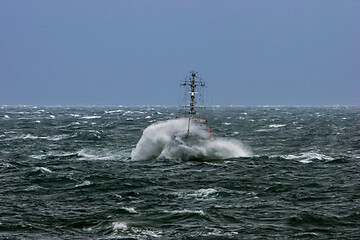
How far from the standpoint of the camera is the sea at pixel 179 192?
62.8 ft

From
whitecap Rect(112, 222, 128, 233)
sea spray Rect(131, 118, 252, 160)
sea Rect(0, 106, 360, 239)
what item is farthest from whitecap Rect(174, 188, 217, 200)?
sea spray Rect(131, 118, 252, 160)

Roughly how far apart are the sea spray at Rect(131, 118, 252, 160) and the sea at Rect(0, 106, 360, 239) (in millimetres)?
112

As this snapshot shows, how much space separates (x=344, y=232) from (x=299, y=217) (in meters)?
2.34

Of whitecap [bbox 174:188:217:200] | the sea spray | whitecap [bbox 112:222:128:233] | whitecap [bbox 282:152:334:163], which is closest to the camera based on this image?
whitecap [bbox 112:222:128:233]

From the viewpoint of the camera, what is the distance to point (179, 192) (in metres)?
26.4

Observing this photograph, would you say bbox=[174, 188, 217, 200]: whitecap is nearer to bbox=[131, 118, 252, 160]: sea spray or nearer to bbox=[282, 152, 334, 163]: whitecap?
bbox=[131, 118, 252, 160]: sea spray

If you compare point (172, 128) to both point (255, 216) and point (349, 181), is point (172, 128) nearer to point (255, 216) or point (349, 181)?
point (349, 181)

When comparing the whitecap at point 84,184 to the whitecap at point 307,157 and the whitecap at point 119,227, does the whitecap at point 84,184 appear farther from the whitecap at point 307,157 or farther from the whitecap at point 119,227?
the whitecap at point 307,157

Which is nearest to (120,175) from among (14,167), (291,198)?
(14,167)

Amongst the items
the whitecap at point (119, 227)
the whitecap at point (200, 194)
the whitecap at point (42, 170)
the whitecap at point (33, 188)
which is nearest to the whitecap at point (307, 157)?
the whitecap at point (200, 194)

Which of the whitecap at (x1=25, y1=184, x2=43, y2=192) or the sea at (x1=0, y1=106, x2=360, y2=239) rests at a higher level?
the sea at (x1=0, y1=106, x2=360, y2=239)

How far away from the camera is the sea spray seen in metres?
40.2

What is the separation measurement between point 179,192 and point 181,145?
14222 millimetres

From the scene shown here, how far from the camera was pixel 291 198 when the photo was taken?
24797 mm
